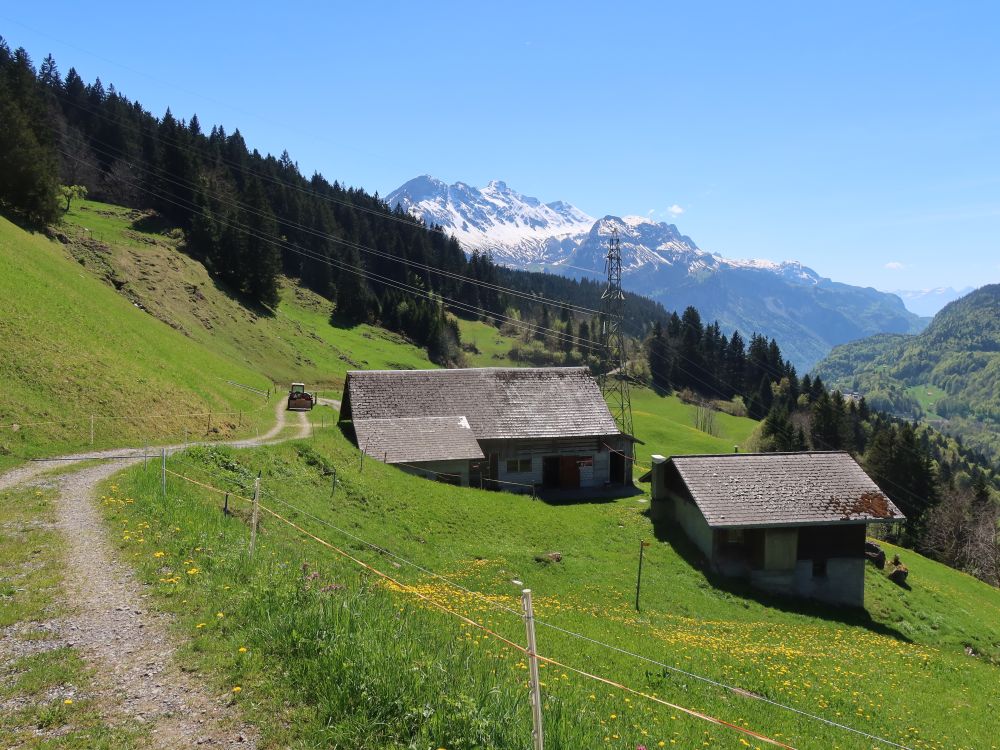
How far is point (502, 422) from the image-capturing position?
145 feet

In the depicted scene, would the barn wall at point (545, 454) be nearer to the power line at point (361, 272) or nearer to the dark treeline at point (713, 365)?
the power line at point (361, 272)

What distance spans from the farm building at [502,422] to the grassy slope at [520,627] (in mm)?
6626

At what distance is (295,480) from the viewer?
2548cm

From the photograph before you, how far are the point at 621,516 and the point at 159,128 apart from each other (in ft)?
375

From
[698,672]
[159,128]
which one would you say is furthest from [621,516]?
[159,128]

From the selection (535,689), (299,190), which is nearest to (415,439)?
(535,689)

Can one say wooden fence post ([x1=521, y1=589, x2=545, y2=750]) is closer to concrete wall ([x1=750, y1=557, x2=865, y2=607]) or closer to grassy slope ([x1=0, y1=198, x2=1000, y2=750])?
grassy slope ([x1=0, y1=198, x2=1000, y2=750])

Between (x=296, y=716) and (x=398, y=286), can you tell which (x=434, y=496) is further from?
(x=398, y=286)

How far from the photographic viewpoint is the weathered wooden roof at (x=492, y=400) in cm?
4297

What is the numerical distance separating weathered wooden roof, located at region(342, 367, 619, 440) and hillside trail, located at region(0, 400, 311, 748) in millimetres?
28883

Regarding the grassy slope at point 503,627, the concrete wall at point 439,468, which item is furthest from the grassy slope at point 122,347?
the concrete wall at point 439,468

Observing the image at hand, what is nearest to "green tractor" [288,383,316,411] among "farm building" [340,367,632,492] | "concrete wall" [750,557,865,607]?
"farm building" [340,367,632,492]

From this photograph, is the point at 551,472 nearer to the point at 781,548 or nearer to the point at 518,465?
the point at 518,465

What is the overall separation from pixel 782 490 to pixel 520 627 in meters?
23.7
